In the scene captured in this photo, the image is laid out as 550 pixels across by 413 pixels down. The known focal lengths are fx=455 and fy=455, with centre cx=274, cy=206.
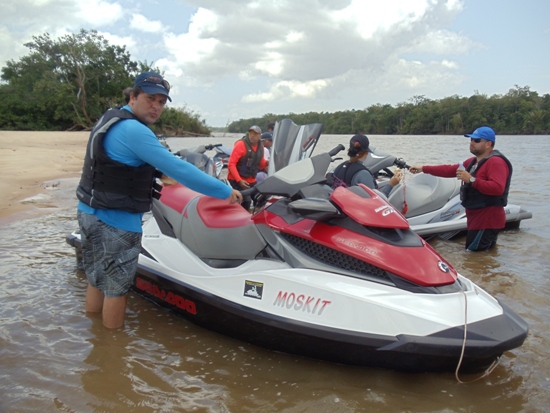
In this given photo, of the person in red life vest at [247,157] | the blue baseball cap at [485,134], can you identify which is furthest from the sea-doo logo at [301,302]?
the person in red life vest at [247,157]

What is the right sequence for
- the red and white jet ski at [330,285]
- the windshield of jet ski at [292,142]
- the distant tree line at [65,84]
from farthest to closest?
the distant tree line at [65,84], the windshield of jet ski at [292,142], the red and white jet ski at [330,285]

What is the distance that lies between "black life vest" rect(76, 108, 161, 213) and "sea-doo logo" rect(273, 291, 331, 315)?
1111 mm

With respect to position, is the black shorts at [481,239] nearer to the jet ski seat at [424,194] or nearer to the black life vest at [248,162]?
the jet ski seat at [424,194]

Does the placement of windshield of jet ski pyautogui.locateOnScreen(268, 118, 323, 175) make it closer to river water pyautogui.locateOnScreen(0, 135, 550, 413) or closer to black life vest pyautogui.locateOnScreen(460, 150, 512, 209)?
black life vest pyautogui.locateOnScreen(460, 150, 512, 209)

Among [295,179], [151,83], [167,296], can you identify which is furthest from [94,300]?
[295,179]

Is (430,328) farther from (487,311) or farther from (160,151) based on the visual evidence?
(160,151)

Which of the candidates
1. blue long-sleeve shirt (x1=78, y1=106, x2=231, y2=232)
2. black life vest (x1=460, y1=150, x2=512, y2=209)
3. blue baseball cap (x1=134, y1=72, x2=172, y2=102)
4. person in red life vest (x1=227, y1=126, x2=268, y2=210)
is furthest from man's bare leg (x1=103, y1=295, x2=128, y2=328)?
person in red life vest (x1=227, y1=126, x2=268, y2=210)

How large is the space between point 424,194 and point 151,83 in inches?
167

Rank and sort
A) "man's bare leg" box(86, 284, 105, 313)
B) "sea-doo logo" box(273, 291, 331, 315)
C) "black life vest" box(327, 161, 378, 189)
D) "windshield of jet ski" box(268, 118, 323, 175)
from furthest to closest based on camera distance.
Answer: "windshield of jet ski" box(268, 118, 323, 175) < "black life vest" box(327, 161, 378, 189) < "man's bare leg" box(86, 284, 105, 313) < "sea-doo logo" box(273, 291, 331, 315)

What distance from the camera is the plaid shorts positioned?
2982 millimetres

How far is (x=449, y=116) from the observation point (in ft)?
257

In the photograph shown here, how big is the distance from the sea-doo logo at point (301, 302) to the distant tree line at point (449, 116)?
5425 cm

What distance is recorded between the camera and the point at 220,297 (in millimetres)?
2955

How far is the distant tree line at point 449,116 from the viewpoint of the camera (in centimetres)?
6819
